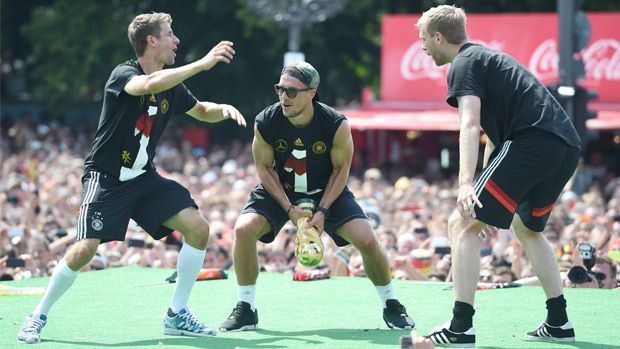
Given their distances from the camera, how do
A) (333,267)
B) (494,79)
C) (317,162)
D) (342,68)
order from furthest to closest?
(342,68)
(333,267)
(317,162)
(494,79)

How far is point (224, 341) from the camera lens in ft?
23.7

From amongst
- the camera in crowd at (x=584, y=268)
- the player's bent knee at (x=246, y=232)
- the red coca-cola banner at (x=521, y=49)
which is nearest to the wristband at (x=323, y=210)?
the player's bent knee at (x=246, y=232)

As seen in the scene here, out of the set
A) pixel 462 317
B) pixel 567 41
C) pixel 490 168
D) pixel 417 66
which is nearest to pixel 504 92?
pixel 490 168

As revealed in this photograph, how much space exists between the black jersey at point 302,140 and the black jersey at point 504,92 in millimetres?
1105

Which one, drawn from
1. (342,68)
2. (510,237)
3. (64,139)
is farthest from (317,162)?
(342,68)

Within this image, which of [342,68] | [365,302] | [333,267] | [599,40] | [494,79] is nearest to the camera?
[494,79]

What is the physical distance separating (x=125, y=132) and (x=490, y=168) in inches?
87.5

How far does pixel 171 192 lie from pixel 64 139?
2280cm

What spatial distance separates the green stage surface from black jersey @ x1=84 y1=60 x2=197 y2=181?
104 cm

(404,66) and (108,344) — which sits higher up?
(404,66)

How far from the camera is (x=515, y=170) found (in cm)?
662

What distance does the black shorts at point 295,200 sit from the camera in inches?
303

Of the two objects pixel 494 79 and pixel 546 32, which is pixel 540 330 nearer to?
pixel 494 79

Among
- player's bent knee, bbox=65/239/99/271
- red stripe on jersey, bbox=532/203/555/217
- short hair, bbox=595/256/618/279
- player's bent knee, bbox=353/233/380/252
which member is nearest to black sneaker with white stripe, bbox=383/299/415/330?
player's bent knee, bbox=353/233/380/252
